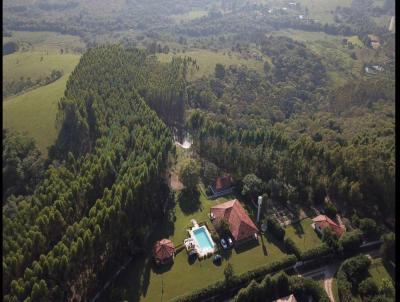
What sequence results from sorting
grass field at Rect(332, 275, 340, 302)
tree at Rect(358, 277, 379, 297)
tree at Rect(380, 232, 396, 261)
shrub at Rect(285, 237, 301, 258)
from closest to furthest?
tree at Rect(358, 277, 379, 297), grass field at Rect(332, 275, 340, 302), tree at Rect(380, 232, 396, 261), shrub at Rect(285, 237, 301, 258)

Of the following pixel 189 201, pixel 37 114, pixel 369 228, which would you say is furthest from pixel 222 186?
pixel 37 114

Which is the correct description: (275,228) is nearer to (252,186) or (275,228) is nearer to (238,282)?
(252,186)

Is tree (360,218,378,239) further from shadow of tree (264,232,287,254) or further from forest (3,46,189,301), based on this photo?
forest (3,46,189,301)

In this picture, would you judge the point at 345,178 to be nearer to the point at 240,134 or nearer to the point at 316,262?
the point at 316,262

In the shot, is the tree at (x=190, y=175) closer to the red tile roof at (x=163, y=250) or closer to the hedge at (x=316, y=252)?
the red tile roof at (x=163, y=250)

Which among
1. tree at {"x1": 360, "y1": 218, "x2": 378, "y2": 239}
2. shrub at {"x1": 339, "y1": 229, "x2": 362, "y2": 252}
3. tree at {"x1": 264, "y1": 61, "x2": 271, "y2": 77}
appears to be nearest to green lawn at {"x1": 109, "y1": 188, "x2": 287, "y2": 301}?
shrub at {"x1": 339, "y1": 229, "x2": 362, "y2": 252}

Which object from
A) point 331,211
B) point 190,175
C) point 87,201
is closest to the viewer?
point 87,201

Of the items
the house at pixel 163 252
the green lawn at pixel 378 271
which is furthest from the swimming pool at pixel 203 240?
the green lawn at pixel 378 271
